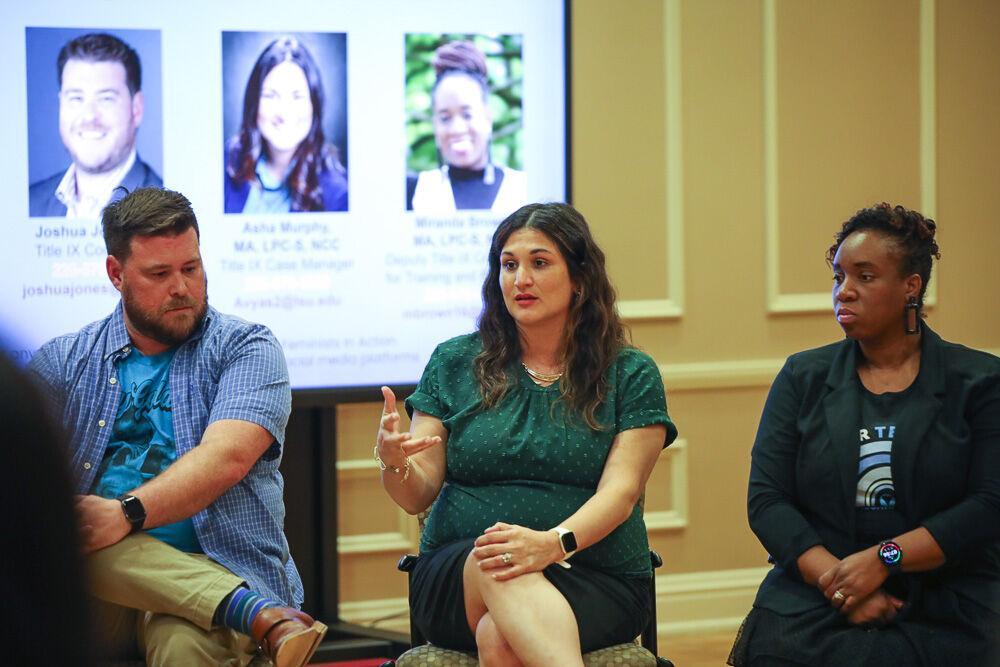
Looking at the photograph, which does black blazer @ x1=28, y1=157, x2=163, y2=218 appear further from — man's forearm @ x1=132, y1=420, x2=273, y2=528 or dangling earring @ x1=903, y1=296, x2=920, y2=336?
dangling earring @ x1=903, y1=296, x2=920, y2=336

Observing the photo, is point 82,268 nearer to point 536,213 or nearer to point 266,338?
point 266,338

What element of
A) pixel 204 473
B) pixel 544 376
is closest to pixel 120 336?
pixel 204 473

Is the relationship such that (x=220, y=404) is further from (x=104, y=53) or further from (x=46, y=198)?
(x=104, y=53)

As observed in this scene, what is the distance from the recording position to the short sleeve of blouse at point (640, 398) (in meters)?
2.72

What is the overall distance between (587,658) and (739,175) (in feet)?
7.95

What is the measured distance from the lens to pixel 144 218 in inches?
106

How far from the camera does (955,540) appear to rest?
2570 mm

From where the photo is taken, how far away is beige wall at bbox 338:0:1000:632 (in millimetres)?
4344

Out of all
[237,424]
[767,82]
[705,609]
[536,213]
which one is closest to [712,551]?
[705,609]

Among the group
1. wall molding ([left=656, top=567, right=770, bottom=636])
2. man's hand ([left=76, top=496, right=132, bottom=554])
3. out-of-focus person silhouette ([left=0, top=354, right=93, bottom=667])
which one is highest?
out-of-focus person silhouette ([left=0, top=354, right=93, bottom=667])

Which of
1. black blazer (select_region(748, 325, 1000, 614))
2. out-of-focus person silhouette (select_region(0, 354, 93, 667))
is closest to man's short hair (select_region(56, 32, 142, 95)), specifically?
black blazer (select_region(748, 325, 1000, 614))

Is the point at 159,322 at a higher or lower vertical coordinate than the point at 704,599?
higher

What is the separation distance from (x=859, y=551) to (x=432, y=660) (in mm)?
965

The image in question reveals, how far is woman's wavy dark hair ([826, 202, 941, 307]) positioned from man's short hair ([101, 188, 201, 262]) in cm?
155
